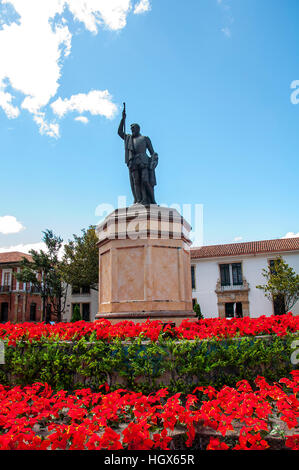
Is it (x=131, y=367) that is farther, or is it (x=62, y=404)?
(x=131, y=367)

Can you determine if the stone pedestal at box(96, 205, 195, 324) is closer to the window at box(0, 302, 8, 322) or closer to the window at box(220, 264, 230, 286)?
the window at box(220, 264, 230, 286)

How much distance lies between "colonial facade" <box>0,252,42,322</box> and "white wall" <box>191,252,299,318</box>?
1988 cm

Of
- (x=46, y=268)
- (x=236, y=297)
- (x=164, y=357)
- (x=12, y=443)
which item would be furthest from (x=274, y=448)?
(x=46, y=268)

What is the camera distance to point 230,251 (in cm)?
3244

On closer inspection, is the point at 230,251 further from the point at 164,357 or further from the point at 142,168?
the point at 164,357

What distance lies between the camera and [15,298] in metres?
40.0

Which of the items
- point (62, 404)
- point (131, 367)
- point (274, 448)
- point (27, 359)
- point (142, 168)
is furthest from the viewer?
point (142, 168)

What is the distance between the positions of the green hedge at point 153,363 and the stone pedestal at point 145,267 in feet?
7.99

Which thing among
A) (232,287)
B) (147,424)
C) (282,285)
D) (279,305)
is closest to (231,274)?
(232,287)

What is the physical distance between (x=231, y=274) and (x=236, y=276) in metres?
0.48

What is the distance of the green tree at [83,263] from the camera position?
94.1 feet

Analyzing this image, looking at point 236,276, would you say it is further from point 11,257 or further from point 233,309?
point 11,257

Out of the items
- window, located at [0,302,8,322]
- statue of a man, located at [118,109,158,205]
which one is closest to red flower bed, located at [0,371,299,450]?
statue of a man, located at [118,109,158,205]

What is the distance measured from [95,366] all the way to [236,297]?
2880 cm
